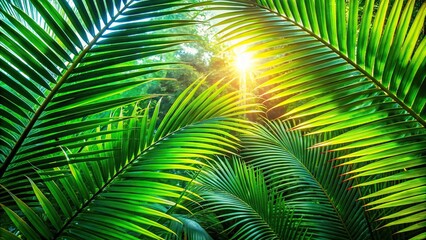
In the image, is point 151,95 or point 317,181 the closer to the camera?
point 151,95

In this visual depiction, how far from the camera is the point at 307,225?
147 centimetres

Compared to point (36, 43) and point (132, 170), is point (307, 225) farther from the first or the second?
point (36, 43)

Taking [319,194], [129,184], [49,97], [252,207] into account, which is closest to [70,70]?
[49,97]

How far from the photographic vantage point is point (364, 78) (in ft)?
Answer: 2.05

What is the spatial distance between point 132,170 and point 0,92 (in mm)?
304

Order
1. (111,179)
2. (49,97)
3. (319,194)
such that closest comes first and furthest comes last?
1. (49,97)
2. (111,179)
3. (319,194)

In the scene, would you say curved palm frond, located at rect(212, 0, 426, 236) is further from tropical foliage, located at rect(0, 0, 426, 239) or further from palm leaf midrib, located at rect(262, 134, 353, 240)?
palm leaf midrib, located at rect(262, 134, 353, 240)

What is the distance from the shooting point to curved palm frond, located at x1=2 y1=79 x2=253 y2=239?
588 millimetres

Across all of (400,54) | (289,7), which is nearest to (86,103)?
(289,7)

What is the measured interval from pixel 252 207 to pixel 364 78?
110cm

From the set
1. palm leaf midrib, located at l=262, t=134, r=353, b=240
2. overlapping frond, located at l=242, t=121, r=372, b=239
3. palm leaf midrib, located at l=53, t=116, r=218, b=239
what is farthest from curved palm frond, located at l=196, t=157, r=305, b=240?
palm leaf midrib, located at l=53, t=116, r=218, b=239

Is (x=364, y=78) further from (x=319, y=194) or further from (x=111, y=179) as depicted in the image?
(x=319, y=194)

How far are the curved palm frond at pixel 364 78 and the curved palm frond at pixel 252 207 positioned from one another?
0.74 m


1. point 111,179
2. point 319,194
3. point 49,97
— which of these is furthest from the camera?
point 319,194
